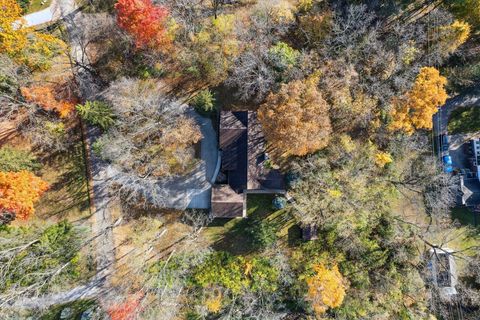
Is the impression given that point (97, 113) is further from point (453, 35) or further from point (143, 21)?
point (453, 35)

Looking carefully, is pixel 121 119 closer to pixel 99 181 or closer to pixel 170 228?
pixel 99 181

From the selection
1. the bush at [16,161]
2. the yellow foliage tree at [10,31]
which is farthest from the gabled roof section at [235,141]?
the yellow foliage tree at [10,31]

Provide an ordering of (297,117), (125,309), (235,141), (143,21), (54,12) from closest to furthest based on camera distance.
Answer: (297,117) < (143,21) < (125,309) < (235,141) < (54,12)

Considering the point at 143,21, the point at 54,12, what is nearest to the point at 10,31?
the point at 54,12

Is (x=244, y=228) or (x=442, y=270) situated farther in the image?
(x=244, y=228)

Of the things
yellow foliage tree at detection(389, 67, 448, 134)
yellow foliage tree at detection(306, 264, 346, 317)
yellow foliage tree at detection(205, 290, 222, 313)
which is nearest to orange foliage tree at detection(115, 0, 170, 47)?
yellow foliage tree at detection(389, 67, 448, 134)

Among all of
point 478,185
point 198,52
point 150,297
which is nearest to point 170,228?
point 150,297
